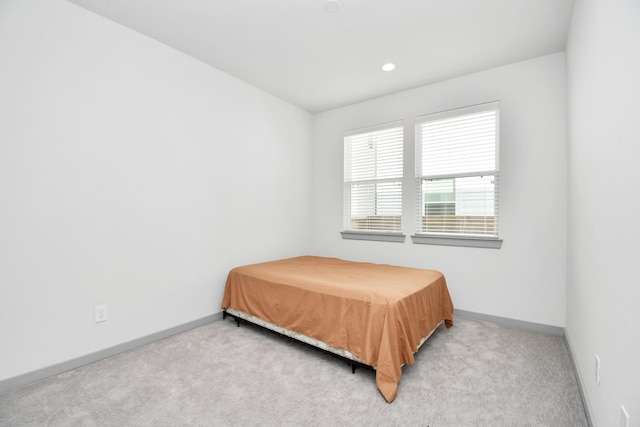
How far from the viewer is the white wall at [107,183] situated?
1.90m

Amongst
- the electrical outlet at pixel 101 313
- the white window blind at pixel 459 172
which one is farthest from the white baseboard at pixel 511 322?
the electrical outlet at pixel 101 313

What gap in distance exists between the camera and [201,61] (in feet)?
9.67

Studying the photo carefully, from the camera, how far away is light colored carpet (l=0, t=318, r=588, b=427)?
159 cm

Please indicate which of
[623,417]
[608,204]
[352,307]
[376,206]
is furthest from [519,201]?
[623,417]

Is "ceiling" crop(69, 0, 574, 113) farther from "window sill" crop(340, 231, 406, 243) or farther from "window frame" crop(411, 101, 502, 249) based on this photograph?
"window sill" crop(340, 231, 406, 243)

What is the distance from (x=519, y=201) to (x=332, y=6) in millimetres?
2454

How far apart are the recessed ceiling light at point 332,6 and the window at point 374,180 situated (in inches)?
68.3

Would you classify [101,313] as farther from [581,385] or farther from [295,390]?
[581,385]

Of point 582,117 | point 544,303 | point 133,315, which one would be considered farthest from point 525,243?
point 133,315

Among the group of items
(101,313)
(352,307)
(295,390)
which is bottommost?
(295,390)

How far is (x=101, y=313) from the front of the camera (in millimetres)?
2242

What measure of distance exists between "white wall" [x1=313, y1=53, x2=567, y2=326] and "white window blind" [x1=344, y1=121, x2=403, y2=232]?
0.18 metres

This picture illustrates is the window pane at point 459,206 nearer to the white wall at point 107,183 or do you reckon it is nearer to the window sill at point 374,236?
the window sill at point 374,236

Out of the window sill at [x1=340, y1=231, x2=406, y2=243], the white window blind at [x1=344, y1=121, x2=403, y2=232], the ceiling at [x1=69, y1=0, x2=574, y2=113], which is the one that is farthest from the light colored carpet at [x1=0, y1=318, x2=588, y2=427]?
the ceiling at [x1=69, y1=0, x2=574, y2=113]
